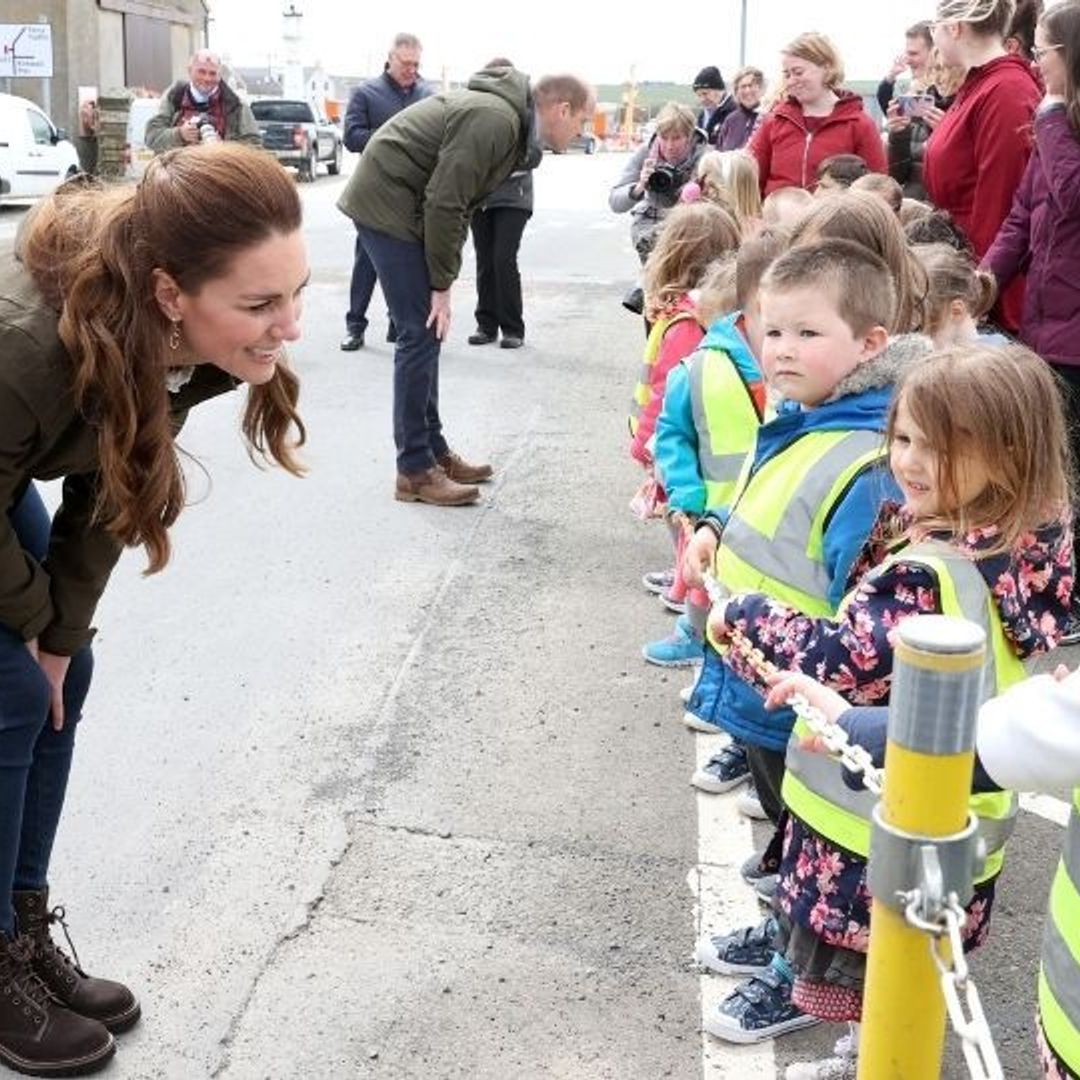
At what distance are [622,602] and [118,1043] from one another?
291 centimetres

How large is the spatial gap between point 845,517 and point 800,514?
0.30ft

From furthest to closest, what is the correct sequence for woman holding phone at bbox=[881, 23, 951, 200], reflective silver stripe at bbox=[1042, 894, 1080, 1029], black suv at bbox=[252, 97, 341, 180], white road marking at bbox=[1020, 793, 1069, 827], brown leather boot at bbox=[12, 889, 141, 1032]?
black suv at bbox=[252, 97, 341, 180], woman holding phone at bbox=[881, 23, 951, 200], white road marking at bbox=[1020, 793, 1069, 827], brown leather boot at bbox=[12, 889, 141, 1032], reflective silver stripe at bbox=[1042, 894, 1080, 1029]

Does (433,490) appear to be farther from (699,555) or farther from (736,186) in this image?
(699,555)

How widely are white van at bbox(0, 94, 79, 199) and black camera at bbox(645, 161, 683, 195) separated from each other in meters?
13.9

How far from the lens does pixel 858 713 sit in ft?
7.30

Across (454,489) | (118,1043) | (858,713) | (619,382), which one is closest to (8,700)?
(118,1043)

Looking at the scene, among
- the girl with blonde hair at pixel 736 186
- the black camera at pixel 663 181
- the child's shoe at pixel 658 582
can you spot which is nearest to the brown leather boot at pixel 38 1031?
the child's shoe at pixel 658 582

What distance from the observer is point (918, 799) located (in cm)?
153

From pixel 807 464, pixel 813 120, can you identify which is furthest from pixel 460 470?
pixel 807 464

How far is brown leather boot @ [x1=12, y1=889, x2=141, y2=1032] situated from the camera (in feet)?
9.69

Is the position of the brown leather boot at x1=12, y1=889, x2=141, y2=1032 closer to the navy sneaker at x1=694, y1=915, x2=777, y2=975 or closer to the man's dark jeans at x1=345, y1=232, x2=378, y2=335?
the navy sneaker at x1=694, y1=915, x2=777, y2=975

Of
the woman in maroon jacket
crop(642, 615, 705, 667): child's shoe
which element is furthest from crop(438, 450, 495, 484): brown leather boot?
the woman in maroon jacket

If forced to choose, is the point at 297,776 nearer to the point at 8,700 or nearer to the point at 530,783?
the point at 530,783

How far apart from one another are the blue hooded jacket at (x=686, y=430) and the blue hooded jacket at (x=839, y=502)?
0.69 metres
